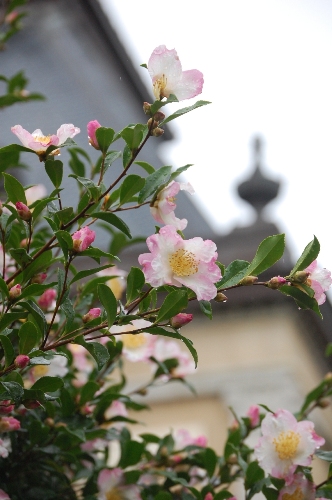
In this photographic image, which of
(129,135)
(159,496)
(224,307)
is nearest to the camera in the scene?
(129,135)

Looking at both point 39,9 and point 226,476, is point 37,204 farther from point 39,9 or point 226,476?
point 39,9

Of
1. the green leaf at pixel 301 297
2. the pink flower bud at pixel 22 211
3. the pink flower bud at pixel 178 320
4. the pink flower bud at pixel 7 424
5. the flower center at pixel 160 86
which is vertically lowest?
the pink flower bud at pixel 7 424

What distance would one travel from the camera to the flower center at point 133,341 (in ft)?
4.56

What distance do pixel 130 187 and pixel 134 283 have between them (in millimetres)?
118

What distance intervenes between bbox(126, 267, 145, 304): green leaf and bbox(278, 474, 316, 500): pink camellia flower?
39cm

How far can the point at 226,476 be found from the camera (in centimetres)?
131

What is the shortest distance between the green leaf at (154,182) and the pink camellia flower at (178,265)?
0.18ft

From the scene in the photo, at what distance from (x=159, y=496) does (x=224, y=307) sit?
3601mm

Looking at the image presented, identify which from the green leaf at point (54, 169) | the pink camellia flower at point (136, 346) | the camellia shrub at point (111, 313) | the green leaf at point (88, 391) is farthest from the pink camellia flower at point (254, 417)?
the green leaf at point (54, 169)

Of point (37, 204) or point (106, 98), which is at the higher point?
point (37, 204)

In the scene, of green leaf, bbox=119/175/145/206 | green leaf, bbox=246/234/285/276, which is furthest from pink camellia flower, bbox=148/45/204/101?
green leaf, bbox=246/234/285/276

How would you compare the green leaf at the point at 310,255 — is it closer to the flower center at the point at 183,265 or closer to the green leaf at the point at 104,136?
the flower center at the point at 183,265

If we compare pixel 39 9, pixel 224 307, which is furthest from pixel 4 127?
pixel 39 9

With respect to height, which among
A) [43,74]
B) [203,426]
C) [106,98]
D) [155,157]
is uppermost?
[43,74]
